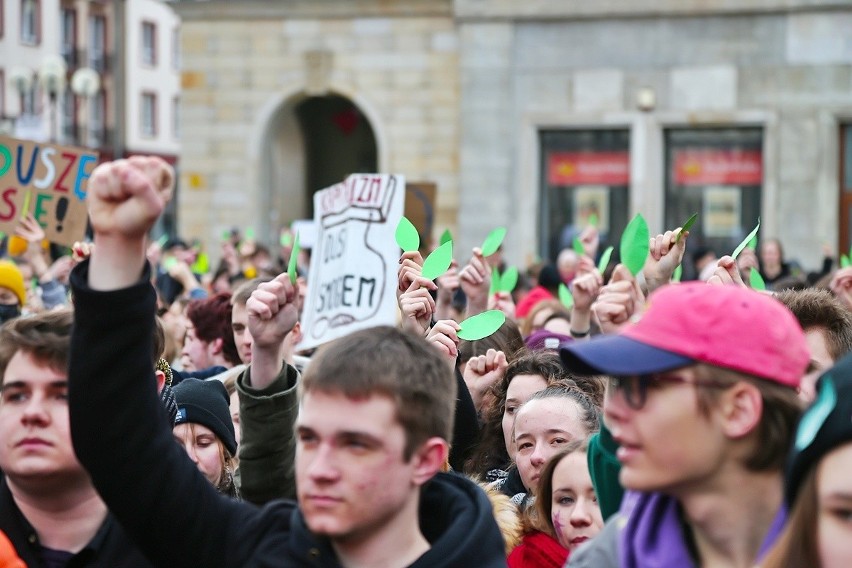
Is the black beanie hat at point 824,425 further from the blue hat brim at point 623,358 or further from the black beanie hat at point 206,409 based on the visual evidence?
the black beanie hat at point 206,409

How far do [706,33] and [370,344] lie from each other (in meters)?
19.3

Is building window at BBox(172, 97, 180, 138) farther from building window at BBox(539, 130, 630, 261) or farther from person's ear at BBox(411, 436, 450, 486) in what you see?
person's ear at BBox(411, 436, 450, 486)

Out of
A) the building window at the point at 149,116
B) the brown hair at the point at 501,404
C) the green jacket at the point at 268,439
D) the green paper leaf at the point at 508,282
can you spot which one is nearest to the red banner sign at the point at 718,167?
the green paper leaf at the point at 508,282

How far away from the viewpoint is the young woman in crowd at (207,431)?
15.8ft

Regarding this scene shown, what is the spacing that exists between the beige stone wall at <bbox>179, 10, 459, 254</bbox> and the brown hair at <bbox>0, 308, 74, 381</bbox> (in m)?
19.1

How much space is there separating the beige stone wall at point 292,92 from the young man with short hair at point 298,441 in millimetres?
19493

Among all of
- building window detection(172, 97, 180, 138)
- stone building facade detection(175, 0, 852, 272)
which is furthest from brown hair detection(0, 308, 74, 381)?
building window detection(172, 97, 180, 138)

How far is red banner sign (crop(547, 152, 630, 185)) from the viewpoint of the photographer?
22.1 metres

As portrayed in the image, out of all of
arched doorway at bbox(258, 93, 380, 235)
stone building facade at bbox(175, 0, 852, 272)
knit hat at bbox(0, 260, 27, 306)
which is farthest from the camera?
arched doorway at bbox(258, 93, 380, 235)

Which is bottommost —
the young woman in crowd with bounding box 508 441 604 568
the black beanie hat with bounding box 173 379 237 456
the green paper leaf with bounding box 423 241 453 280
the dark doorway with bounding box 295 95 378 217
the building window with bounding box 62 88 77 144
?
the young woman in crowd with bounding box 508 441 604 568

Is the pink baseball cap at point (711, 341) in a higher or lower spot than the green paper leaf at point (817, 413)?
higher

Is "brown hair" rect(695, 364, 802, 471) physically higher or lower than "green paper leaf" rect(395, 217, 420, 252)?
lower

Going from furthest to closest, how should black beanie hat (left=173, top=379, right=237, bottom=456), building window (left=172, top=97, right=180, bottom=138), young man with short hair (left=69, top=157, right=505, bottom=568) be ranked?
building window (left=172, top=97, right=180, bottom=138), black beanie hat (left=173, top=379, right=237, bottom=456), young man with short hair (left=69, top=157, right=505, bottom=568)

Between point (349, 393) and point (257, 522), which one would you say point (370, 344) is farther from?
point (257, 522)
